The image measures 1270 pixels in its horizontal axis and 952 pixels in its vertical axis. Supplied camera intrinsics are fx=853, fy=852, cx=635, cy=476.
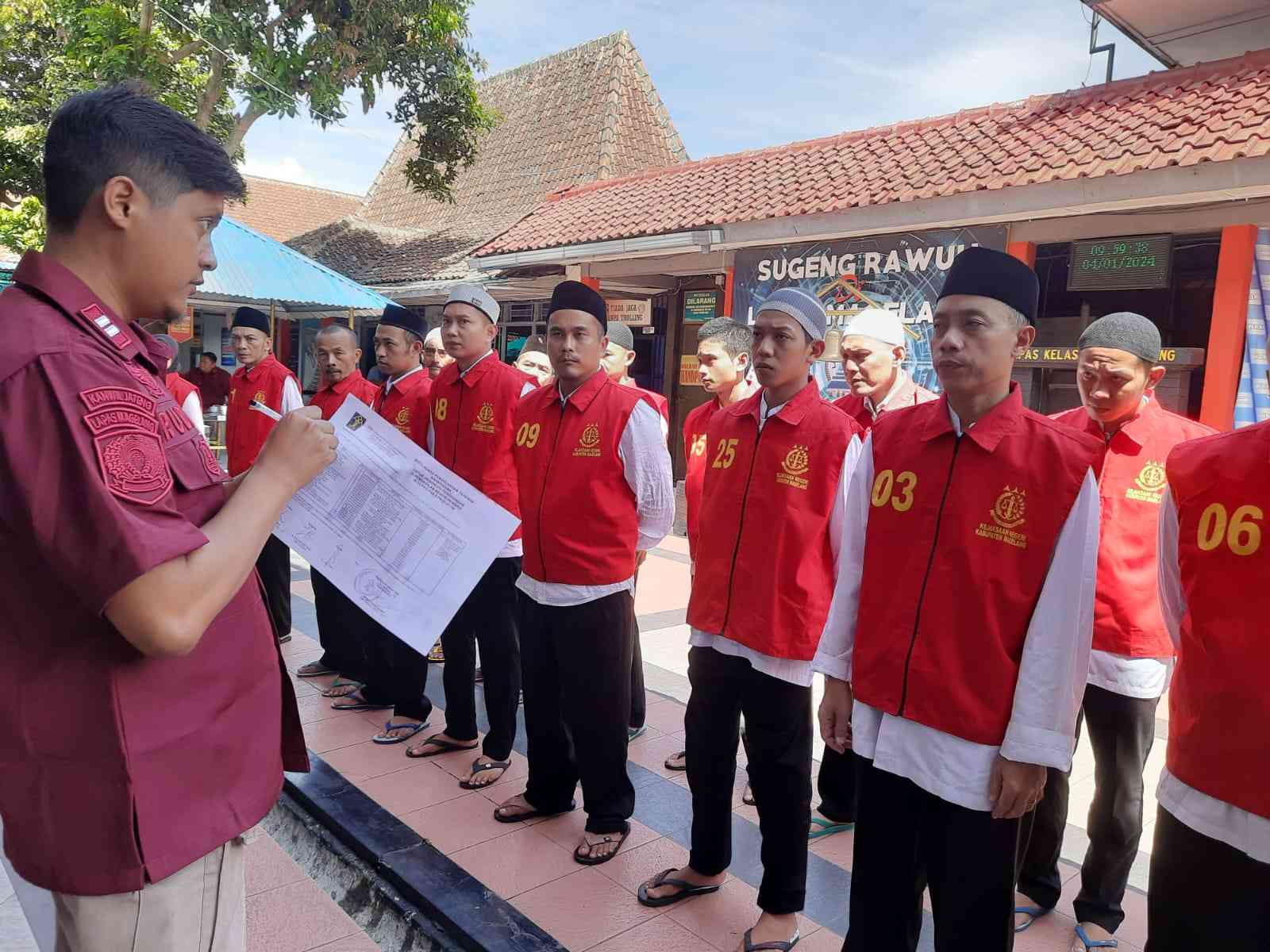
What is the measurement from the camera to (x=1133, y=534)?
2.84 metres

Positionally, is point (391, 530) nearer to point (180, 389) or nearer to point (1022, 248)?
point (180, 389)

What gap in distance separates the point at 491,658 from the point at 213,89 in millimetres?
12528

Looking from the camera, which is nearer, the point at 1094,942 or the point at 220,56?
the point at 1094,942

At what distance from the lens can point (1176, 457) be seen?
173cm

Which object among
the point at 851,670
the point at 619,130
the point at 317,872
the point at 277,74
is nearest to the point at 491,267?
the point at 277,74

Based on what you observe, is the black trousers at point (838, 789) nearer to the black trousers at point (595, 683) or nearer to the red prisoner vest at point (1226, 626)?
the black trousers at point (595, 683)

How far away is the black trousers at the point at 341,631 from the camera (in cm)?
480

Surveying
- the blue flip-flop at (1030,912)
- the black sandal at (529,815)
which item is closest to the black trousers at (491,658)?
the black sandal at (529,815)

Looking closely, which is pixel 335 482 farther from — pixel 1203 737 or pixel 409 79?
pixel 409 79

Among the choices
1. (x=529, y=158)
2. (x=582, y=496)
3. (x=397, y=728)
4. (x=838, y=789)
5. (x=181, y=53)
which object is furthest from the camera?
(x=529, y=158)

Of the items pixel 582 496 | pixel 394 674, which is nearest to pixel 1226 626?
pixel 582 496

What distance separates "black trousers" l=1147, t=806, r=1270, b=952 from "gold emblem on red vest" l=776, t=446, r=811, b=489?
4.34 feet

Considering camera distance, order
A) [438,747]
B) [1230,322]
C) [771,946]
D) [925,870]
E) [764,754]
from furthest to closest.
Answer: [1230,322] → [438,747] → [764,754] → [771,946] → [925,870]

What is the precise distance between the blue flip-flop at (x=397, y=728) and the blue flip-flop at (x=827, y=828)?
1989 mm
